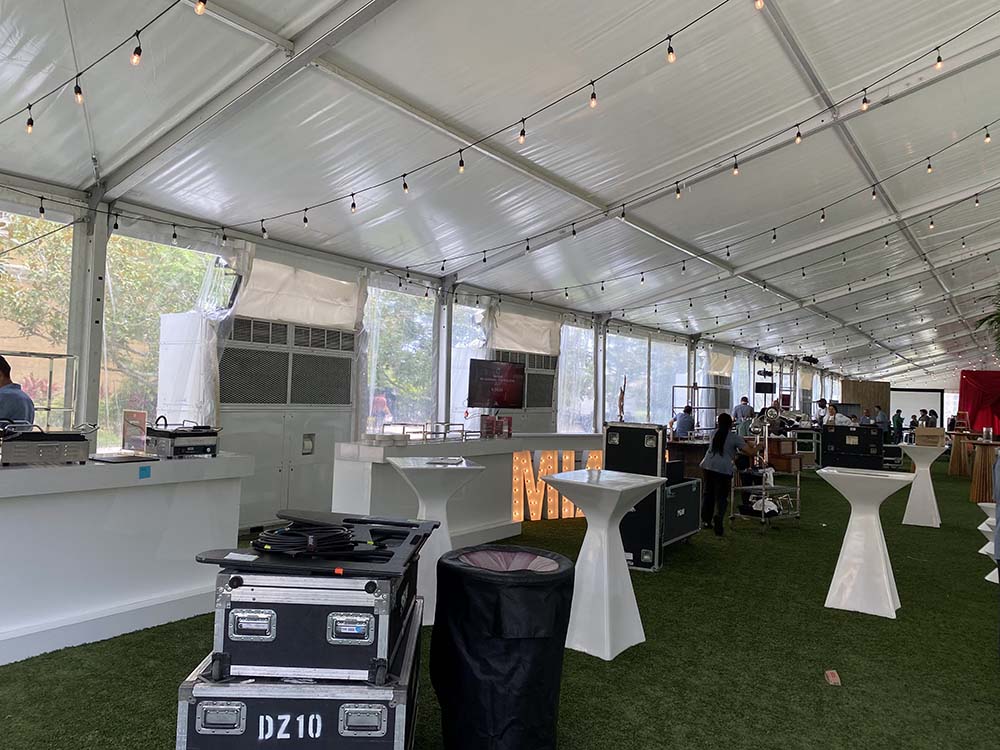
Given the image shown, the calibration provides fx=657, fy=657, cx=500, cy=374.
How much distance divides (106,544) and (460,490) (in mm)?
2868

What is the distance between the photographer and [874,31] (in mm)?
4863

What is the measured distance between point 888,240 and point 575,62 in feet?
25.6

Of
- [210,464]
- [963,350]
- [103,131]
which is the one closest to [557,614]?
[210,464]

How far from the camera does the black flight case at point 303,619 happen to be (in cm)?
191

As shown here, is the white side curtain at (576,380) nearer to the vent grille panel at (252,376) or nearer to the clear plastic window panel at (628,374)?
the clear plastic window panel at (628,374)

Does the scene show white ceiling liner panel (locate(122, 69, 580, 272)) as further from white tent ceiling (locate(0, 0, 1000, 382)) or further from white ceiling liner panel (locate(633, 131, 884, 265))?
white ceiling liner panel (locate(633, 131, 884, 265))

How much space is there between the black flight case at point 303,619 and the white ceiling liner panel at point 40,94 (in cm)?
328

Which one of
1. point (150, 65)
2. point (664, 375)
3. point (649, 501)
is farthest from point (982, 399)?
point (150, 65)

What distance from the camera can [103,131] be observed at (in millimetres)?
4656

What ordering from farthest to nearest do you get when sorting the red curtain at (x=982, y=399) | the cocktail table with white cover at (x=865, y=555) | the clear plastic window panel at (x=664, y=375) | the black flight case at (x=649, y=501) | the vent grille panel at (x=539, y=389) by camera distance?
the red curtain at (x=982, y=399)
the clear plastic window panel at (x=664, y=375)
the vent grille panel at (x=539, y=389)
the black flight case at (x=649, y=501)
the cocktail table with white cover at (x=865, y=555)

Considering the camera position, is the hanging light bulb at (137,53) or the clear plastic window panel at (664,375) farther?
the clear plastic window panel at (664,375)

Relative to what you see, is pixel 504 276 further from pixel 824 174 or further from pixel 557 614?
pixel 557 614

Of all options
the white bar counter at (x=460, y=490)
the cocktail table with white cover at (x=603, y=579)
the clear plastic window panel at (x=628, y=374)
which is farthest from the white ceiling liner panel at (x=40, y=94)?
the clear plastic window panel at (x=628, y=374)

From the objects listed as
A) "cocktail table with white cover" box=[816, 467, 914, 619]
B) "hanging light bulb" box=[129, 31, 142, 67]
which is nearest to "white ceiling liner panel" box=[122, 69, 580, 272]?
"hanging light bulb" box=[129, 31, 142, 67]
